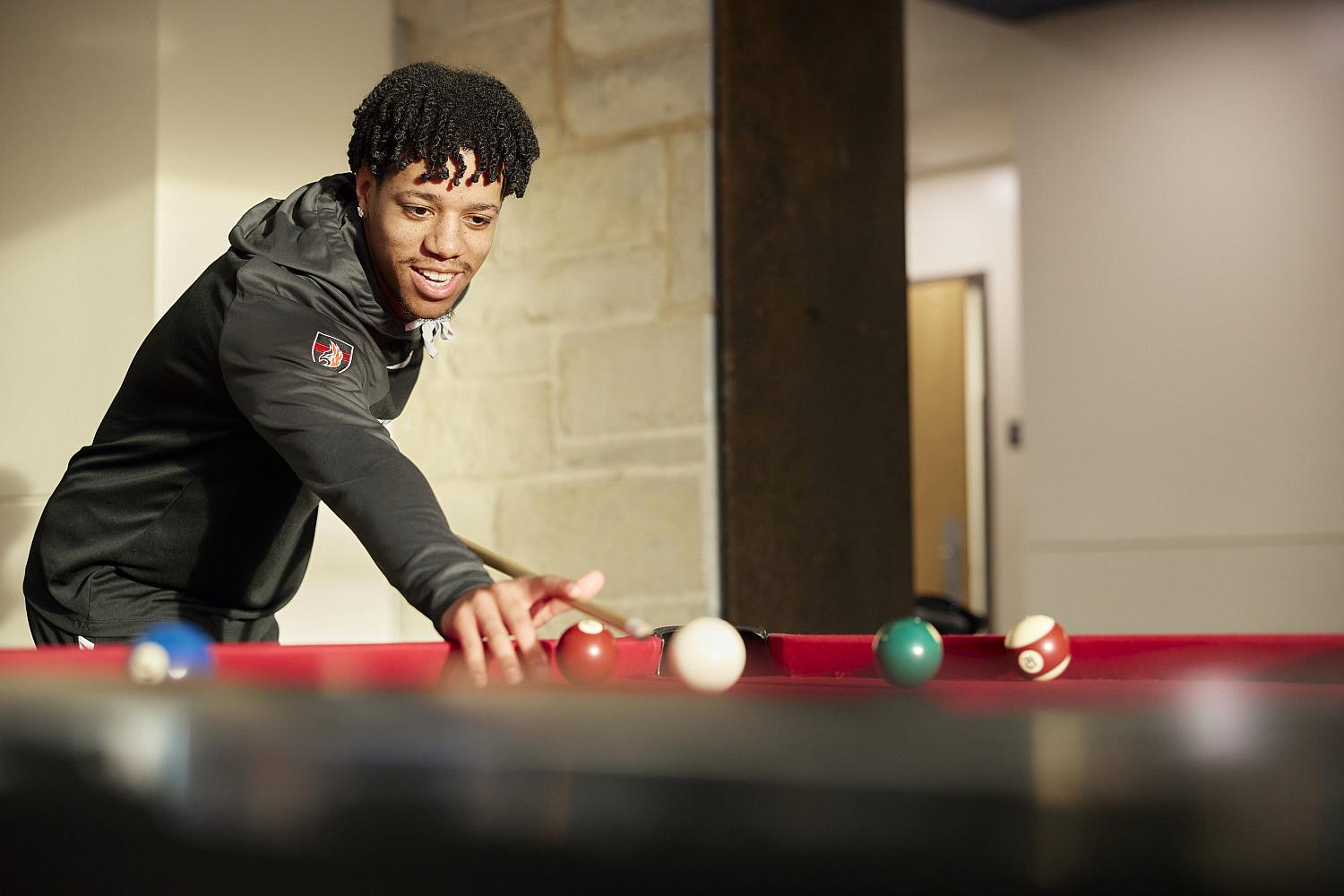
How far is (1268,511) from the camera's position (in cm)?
474

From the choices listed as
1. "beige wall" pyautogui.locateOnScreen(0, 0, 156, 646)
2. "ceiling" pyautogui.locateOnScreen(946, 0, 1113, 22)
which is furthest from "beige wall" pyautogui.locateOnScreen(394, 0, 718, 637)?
"ceiling" pyautogui.locateOnScreen(946, 0, 1113, 22)

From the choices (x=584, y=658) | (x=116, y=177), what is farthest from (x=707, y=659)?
(x=116, y=177)

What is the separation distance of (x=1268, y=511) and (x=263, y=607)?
12.6ft

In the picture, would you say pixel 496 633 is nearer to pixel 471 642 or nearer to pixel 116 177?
pixel 471 642

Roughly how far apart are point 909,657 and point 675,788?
1.92 ft

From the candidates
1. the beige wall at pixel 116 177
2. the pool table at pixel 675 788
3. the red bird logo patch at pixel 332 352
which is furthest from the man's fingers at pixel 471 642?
the beige wall at pixel 116 177

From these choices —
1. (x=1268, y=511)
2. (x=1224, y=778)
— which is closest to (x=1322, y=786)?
(x=1224, y=778)

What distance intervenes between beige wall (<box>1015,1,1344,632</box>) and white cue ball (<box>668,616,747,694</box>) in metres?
4.01

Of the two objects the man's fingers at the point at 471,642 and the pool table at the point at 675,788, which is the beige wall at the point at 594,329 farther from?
the pool table at the point at 675,788

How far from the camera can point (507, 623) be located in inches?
42.4

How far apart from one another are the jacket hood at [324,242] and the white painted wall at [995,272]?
5053 mm

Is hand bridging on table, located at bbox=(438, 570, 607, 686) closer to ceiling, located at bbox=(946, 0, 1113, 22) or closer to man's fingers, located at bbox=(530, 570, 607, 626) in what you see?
man's fingers, located at bbox=(530, 570, 607, 626)

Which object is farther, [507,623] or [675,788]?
[507,623]

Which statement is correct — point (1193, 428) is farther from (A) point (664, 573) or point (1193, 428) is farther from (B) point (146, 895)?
(B) point (146, 895)
